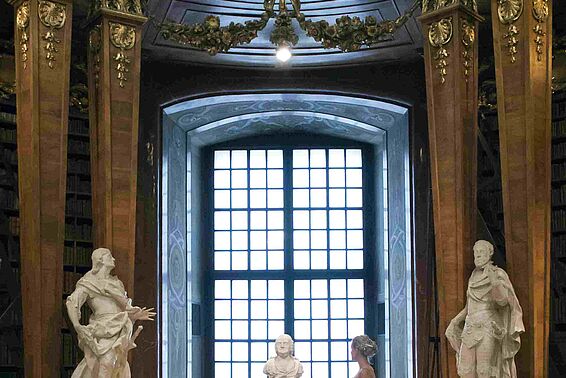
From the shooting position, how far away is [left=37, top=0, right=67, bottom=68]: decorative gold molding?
38.4 ft

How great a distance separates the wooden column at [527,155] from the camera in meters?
11.6

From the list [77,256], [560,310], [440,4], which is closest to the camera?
[440,4]

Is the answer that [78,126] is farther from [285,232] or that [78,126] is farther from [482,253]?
[482,253]

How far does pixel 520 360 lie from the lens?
11.6 m

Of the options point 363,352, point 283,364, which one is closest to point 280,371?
point 283,364

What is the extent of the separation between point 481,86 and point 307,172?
3.58 metres

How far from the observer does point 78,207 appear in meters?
14.1

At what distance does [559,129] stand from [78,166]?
200 inches

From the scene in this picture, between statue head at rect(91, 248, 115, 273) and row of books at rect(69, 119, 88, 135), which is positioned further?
row of books at rect(69, 119, 88, 135)

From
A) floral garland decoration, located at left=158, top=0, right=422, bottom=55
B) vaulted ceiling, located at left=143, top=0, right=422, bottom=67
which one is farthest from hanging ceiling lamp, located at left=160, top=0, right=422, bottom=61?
vaulted ceiling, located at left=143, top=0, right=422, bottom=67

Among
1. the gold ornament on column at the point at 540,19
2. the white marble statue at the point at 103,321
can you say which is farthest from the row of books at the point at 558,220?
the white marble statue at the point at 103,321

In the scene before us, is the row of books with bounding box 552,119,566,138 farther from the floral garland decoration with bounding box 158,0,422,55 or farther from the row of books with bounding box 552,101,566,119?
the floral garland decoration with bounding box 158,0,422,55

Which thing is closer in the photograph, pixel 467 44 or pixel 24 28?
pixel 24 28

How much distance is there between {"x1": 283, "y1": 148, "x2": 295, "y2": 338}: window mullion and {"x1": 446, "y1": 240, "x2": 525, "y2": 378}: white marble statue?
19.0 ft
